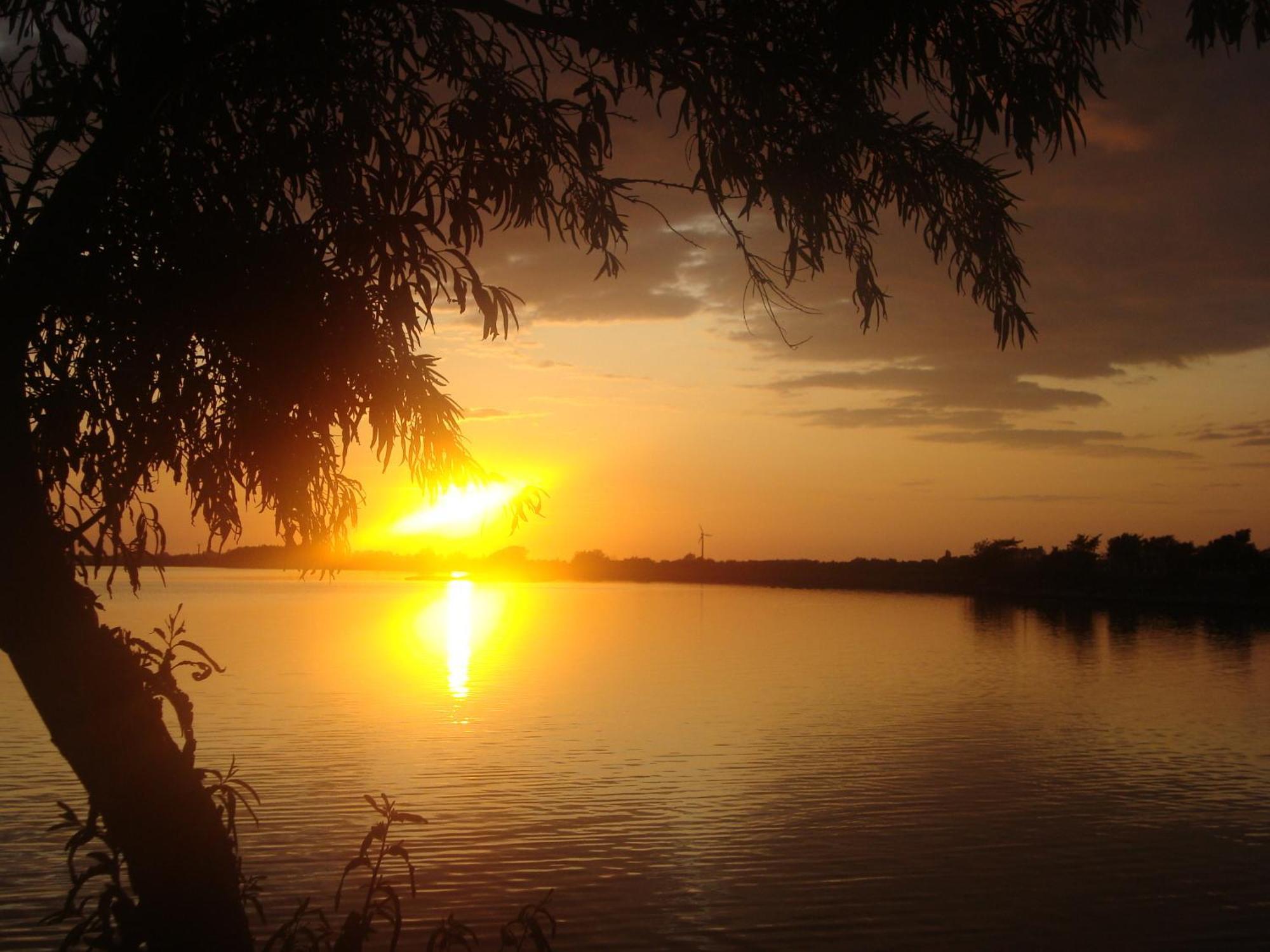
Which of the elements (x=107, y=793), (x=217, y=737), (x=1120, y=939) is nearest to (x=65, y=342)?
(x=107, y=793)

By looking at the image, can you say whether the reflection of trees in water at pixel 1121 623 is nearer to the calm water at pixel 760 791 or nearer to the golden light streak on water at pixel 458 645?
the calm water at pixel 760 791

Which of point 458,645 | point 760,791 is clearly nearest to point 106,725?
point 760,791

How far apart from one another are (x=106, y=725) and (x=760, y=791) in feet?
39.6

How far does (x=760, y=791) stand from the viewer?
52.4ft

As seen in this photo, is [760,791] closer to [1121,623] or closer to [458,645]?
[458,645]

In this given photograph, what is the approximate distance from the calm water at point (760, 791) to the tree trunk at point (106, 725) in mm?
4838

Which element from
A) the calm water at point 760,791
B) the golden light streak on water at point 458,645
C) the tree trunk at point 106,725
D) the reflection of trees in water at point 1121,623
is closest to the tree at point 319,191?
the tree trunk at point 106,725

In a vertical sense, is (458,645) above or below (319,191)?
below

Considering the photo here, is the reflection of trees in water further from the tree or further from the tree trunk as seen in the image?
the tree trunk

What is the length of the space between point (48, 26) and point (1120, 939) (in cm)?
982

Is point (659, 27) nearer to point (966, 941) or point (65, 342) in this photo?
point (65, 342)

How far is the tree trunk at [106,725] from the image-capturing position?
4902 millimetres

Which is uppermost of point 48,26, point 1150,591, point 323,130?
point 48,26

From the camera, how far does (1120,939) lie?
32.4 ft
